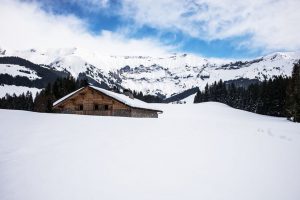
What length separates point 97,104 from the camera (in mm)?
44500

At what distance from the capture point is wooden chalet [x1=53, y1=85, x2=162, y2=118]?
140 ft

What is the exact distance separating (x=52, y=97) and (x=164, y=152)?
73899 millimetres

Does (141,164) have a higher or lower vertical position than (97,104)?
lower

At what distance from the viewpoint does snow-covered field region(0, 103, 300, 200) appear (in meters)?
7.18

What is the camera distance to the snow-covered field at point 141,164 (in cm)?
718

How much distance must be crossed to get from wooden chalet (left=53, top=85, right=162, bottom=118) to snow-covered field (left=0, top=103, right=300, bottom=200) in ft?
95.5

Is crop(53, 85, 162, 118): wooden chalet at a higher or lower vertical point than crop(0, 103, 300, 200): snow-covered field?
higher

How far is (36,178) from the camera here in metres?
7.94

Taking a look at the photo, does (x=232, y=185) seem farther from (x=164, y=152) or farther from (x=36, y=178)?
(x=36, y=178)

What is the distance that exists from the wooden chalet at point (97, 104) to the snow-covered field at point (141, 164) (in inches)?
1146

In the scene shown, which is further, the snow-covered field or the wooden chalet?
the wooden chalet

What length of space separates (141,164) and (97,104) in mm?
36539

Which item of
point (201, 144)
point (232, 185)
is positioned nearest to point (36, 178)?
point (232, 185)

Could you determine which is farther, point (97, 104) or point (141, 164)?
point (97, 104)
